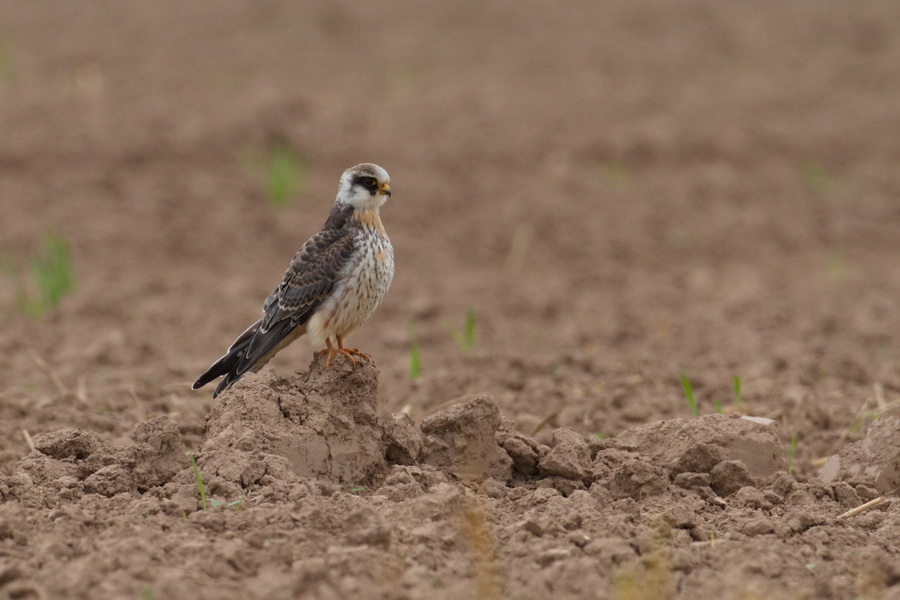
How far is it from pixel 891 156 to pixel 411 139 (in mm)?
5845

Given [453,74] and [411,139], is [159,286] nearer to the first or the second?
[411,139]

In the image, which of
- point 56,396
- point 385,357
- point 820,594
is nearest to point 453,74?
point 385,357

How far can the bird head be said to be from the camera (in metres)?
5.75

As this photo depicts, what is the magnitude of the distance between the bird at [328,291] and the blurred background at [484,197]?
3.52ft

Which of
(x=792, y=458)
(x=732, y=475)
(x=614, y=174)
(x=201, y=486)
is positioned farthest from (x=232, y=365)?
(x=614, y=174)

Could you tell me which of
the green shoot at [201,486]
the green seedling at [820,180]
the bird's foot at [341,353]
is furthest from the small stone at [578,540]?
the green seedling at [820,180]

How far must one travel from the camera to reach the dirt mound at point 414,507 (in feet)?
13.4

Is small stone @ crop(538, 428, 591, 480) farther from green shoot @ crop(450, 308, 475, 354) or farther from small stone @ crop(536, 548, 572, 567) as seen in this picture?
green shoot @ crop(450, 308, 475, 354)

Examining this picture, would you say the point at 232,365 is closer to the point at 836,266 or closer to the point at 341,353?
the point at 341,353

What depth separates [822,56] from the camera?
59.3 ft

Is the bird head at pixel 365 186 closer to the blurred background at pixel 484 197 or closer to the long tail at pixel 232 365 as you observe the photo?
the long tail at pixel 232 365

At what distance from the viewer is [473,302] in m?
10.5

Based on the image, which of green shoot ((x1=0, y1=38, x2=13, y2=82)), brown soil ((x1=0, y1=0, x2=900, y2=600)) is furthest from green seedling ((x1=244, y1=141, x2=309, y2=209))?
green shoot ((x1=0, y1=38, x2=13, y2=82))

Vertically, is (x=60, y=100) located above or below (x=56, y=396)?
above
